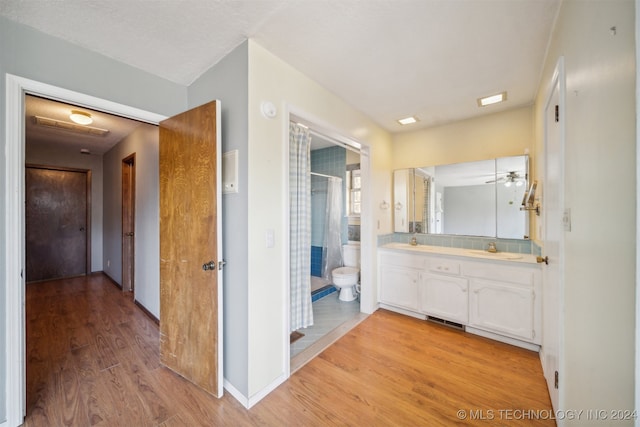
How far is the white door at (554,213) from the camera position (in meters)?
1.28

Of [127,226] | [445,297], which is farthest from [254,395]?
[127,226]

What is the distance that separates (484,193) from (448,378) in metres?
2.00

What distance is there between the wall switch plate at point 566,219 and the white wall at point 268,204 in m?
1.60

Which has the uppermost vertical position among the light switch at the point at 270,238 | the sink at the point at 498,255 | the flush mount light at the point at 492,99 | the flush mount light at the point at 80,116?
the flush mount light at the point at 492,99

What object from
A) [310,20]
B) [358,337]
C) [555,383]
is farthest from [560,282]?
[310,20]

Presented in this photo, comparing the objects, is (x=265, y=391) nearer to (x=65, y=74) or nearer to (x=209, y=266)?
(x=209, y=266)

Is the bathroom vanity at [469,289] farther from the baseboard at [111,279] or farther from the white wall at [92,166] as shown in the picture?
the white wall at [92,166]

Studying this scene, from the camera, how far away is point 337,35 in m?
1.55

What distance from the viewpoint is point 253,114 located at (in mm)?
1602

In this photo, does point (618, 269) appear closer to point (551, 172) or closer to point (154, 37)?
point (551, 172)

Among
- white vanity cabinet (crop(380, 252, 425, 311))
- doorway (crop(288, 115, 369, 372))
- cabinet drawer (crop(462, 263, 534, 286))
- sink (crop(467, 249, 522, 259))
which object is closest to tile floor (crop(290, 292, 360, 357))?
doorway (crop(288, 115, 369, 372))

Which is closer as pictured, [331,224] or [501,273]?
[501,273]

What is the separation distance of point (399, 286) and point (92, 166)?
594 centimetres

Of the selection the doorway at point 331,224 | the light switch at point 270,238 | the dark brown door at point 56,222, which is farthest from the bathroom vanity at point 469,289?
the dark brown door at point 56,222
